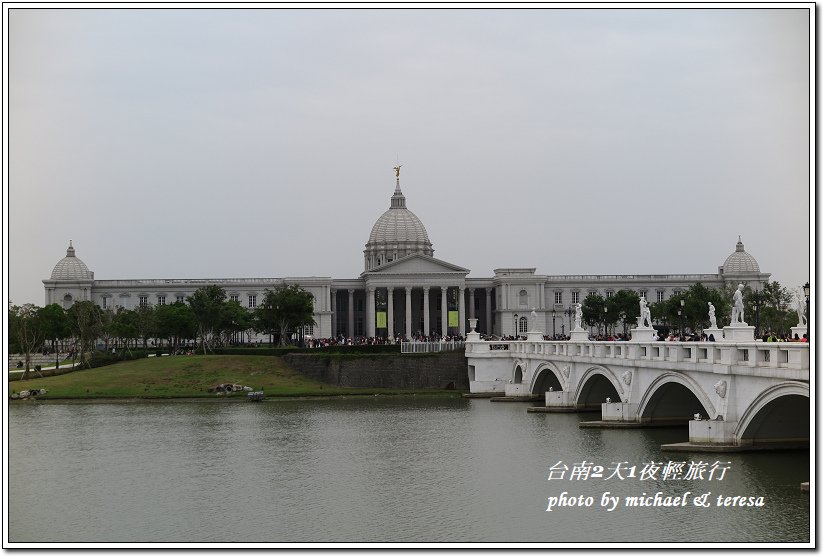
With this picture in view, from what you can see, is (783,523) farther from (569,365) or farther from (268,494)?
(569,365)

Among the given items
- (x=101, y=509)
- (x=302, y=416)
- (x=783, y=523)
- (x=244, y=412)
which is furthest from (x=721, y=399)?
(x=244, y=412)

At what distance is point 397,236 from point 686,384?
407 feet

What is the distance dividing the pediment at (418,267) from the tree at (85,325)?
46.4 meters

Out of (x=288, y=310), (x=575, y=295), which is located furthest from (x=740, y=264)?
(x=288, y=310)

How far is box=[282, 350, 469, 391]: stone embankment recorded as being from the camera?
86.2 metres

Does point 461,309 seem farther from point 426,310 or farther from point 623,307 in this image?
point 623,307

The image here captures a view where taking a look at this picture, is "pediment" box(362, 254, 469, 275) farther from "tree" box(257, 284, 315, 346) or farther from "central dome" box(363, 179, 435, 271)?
"tree" box(257, 284, 315, 346)

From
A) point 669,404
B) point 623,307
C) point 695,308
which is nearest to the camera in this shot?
point 669,404

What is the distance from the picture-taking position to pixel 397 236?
6599 inches

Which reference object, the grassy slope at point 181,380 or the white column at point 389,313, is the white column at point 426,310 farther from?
the grassy slope at point 181,380

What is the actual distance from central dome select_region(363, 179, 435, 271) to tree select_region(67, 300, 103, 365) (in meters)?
57.7

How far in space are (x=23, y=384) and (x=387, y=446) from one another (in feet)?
135

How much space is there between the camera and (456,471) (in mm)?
42781

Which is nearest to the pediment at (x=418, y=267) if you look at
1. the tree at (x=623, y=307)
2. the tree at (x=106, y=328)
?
the tree at (x=623, y=307)
